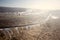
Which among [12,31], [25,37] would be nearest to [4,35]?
[12,31]

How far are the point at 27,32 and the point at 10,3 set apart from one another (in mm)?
46227

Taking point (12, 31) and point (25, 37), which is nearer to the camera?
point (25, 37)

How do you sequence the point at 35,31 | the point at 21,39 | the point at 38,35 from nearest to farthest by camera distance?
the point at 21,39 < the point at 38,35 < the point at 35,31

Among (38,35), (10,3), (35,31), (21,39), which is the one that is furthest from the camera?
(10,3)

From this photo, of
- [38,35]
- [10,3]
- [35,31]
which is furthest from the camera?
[10,3]

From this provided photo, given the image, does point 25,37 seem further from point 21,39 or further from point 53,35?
point 53,35

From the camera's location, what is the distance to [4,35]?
16219mm

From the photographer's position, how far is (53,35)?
663 inches

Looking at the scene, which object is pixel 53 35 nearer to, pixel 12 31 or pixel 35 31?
pixel 35 31

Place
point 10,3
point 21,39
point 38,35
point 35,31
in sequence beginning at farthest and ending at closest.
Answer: point 10,3, point 35,31, point 38,35, point 21,39

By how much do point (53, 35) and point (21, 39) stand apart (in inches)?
156

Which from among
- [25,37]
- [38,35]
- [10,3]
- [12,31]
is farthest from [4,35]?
[10,3]

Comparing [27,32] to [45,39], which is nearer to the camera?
[45,39]

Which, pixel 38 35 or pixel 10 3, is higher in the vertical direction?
pixel 38 35
